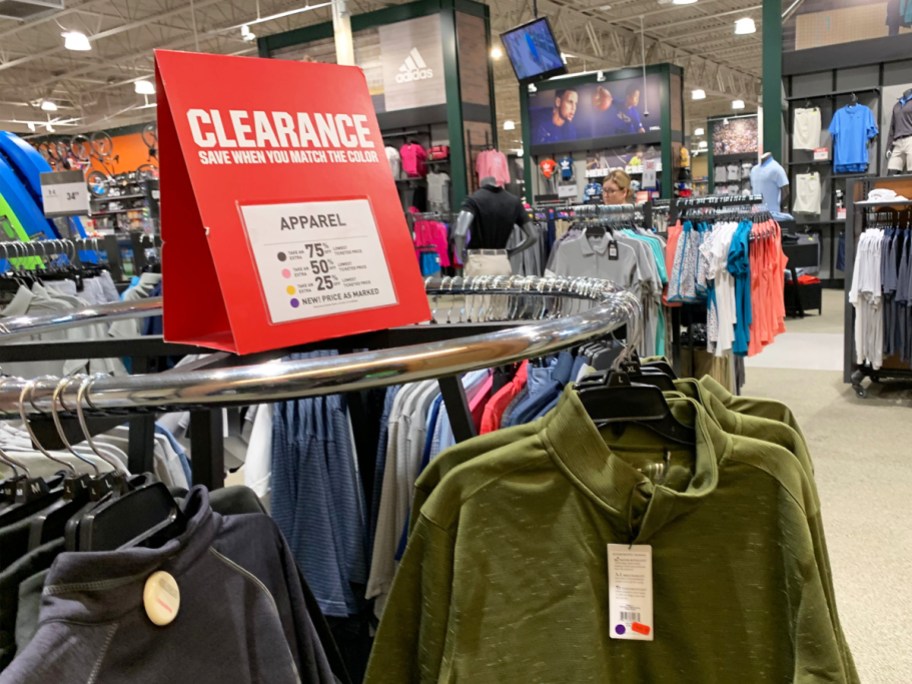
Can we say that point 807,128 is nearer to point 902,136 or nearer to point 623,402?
point 902,136

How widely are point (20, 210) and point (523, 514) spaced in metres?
3.71

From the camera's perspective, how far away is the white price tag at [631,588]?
1026 millimetres

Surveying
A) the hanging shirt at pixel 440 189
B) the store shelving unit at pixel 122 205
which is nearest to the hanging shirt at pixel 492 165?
the hanging shirt at pixel 440 189

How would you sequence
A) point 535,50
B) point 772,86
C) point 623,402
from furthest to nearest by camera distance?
point 535,50 → point 772,86 → point 623,402

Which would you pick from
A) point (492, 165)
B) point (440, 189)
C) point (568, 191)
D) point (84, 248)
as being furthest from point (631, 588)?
point (568, 191)

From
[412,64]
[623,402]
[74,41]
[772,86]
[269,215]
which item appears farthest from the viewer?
[74,41]

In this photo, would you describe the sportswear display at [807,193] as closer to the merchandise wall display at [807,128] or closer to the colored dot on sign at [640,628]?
the merchandise wall display at [807,128]

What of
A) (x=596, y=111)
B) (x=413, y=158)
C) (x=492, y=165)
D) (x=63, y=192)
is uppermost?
(x=596, y=111)

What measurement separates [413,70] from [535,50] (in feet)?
5.05

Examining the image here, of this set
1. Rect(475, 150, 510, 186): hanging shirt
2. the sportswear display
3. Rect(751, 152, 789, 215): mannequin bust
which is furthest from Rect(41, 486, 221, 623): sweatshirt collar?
the sportswear display

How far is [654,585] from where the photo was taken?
1.04 meters

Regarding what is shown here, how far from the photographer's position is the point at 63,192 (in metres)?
3.73

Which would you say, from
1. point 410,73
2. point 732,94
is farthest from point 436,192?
point 732,94

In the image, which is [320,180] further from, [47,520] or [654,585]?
[654,585]
